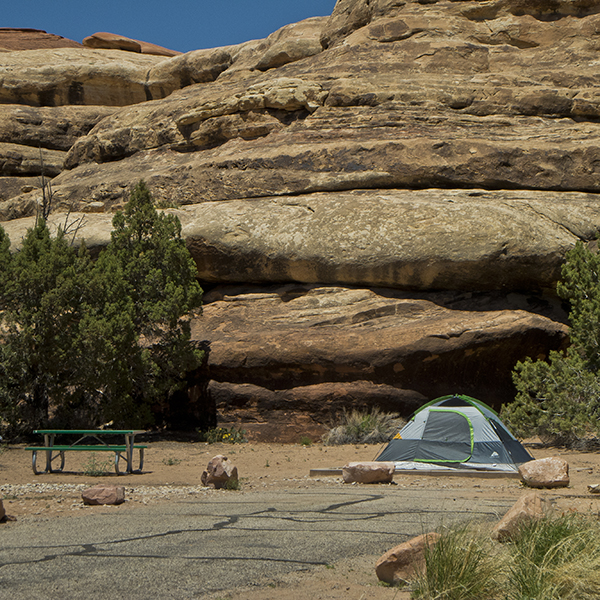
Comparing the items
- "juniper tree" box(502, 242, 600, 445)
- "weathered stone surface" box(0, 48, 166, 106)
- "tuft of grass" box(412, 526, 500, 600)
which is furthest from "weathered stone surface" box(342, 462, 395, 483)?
"weathered stone surface" box(0, 48, 166, 106)

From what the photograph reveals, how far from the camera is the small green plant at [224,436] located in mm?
16234

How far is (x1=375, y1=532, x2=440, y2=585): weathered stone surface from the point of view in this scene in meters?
4.61

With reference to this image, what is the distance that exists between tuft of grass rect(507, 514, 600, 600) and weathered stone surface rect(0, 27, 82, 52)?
55.4 m

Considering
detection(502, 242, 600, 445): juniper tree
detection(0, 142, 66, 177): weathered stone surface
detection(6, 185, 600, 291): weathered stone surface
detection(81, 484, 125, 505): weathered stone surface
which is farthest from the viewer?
detection(0, 142, 66, 177): weathered stone surface

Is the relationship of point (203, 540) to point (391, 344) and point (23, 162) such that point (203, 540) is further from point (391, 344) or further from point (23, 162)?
point (23, 162)

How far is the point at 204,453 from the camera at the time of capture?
47.5 ft

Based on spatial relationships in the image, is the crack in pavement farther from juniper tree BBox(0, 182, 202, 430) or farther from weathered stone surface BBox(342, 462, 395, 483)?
juniper tree BBox(0, 182, 202, 430)

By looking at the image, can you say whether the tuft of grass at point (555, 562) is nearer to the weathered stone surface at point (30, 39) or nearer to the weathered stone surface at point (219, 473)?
the weathered stone surface at point (219, 473)

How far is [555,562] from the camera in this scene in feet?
14.4

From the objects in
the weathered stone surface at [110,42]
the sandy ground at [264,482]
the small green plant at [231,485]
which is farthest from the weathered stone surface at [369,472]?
the weathered stone surface at [110,42]

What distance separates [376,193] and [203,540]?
14.3 m

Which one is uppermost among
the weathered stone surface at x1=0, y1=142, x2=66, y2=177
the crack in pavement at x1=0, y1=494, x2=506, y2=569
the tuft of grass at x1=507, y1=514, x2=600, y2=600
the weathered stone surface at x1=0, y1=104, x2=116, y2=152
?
the weathered stone surface at x1=0, y1=104, x2=116, y2=152

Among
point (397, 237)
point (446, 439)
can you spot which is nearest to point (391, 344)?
point (397, 237)

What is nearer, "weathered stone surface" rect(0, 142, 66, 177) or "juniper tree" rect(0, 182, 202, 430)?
"juniper tree" rect(0, 182, 202, 430)
